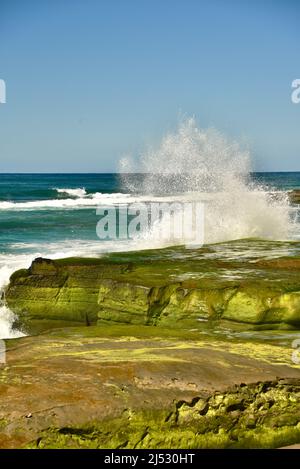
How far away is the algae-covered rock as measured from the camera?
7.93 meters

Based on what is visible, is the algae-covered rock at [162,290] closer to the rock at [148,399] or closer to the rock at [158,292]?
the rock at [158,292]

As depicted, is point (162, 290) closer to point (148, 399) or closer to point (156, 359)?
point (156, 359)

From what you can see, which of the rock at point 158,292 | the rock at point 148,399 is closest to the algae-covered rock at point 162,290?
the rock at point 158,292

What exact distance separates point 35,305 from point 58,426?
510 centimetres

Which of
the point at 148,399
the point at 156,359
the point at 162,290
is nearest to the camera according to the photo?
the point at 148,399

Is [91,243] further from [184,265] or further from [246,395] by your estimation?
[246,395]

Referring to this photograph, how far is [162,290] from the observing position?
8359mm

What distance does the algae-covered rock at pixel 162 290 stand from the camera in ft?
26.0

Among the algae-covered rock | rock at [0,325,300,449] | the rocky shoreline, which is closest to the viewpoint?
rock at [0,325,300,449]

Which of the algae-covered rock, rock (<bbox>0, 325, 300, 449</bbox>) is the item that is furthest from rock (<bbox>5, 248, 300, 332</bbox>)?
rock (<bbox>0, 325, 300, 449</bbox>)

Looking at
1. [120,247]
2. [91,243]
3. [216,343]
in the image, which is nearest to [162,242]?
[120,247]

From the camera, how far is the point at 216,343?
6.59 metres

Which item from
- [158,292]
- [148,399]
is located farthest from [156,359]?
[158,292]

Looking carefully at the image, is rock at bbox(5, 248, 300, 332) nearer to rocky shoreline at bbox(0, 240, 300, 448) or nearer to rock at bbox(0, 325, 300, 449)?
rocky shoreline at bbox(0, 240, 300, 448)
